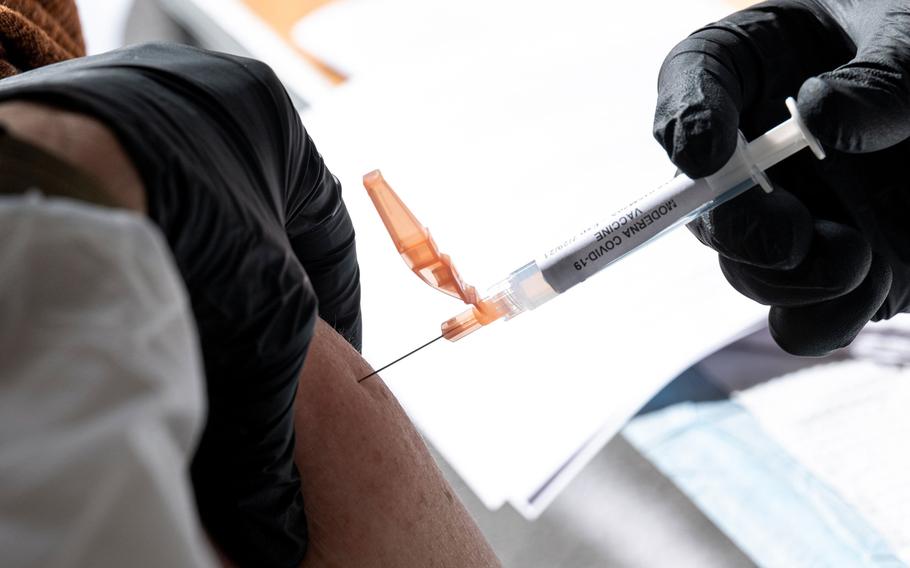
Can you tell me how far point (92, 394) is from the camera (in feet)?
1.22

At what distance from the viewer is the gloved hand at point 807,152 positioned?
74cm

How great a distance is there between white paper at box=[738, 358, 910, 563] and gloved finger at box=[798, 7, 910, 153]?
0.58 meters

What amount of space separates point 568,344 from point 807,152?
62 cm

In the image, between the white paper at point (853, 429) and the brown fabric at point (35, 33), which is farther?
the white paper at point (853, 429)

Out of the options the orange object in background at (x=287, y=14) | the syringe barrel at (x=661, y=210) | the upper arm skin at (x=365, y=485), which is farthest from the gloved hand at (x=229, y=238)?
the orange object in background at (x=287, y=14)

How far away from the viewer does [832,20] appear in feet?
2.99

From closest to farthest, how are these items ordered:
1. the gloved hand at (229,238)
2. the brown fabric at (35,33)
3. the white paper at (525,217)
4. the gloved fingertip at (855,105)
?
the gloved hand at (229,238)
the gloved fingertip at (855,105)
the brown fabric at (35,33)
the white paper at (525,217)

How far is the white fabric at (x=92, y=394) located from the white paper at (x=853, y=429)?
1.05 metres

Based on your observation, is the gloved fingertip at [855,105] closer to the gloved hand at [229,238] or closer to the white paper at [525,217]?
the gloved hand at [229,238]

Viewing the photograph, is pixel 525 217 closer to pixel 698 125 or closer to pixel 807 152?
pixel 807 152

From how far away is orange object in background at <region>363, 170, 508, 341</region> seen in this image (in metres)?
0.81

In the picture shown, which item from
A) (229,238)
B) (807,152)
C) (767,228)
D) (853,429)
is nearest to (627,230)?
(767,228)

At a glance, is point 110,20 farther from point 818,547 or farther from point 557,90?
point 818,547

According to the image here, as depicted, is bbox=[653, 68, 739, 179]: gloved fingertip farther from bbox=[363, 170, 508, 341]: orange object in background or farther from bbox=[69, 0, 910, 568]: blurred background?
bbox=[69, 0, 910, 568]: blurred background
